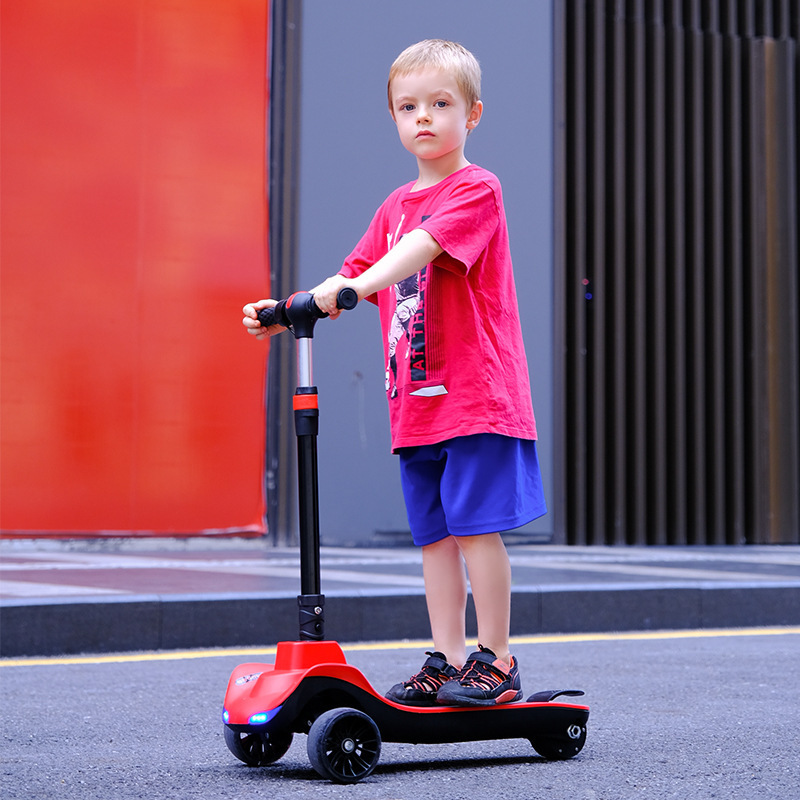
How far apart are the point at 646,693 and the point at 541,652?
1.19 metres

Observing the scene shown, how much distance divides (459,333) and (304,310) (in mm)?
376

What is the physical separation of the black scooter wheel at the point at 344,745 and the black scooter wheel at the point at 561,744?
Answer: 45 cm

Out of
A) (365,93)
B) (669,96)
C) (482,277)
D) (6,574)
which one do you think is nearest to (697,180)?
(669,96)

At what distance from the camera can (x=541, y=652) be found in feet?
17.1

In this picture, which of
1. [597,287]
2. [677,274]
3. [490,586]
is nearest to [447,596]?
[490,586]

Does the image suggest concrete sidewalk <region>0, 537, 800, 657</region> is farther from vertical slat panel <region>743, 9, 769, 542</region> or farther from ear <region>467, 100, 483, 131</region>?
vertical slat panel <region>743, 9, 769, 542</region>

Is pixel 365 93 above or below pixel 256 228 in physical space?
above

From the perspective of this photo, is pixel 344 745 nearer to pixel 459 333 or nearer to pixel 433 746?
pixel 433 746

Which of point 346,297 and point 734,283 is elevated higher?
point 734,283

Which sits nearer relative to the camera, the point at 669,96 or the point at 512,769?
the point at 512,769

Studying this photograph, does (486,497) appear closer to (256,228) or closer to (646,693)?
(646,693)

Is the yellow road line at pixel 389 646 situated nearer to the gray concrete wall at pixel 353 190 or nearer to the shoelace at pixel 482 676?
the shoelace at pixel 482 676

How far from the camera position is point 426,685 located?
2861 mm

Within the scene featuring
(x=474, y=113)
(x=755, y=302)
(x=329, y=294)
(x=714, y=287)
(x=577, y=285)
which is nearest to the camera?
(x=329, y=294)
